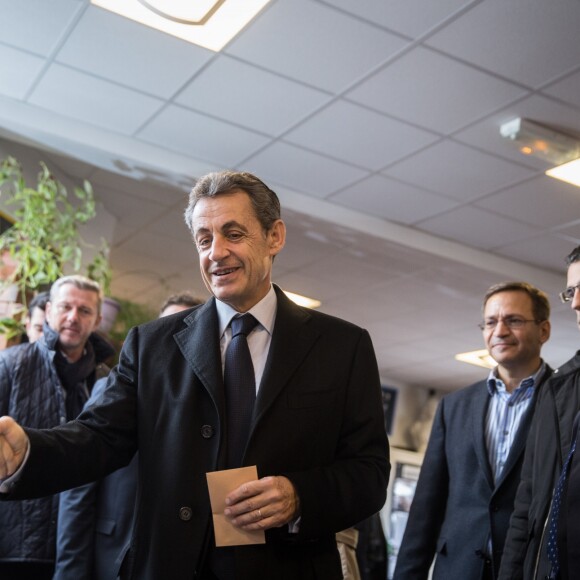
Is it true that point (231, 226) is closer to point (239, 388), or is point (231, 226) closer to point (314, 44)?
point (239, 388)

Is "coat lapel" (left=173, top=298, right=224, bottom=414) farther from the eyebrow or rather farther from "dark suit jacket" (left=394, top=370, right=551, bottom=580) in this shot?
"dark suit jacket" (left=394, top=370, right=551, bottom=580)

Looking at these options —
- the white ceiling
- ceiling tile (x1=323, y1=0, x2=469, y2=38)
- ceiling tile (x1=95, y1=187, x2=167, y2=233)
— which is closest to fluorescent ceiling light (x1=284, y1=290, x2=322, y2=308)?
the white ceiling

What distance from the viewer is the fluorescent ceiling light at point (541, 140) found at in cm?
424

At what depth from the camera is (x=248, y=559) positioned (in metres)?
1.48

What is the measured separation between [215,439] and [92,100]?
11.3ft

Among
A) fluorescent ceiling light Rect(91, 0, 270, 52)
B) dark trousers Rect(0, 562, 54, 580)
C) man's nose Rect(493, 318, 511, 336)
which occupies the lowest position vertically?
dark trousers Rect(0, 562, 54, 580)

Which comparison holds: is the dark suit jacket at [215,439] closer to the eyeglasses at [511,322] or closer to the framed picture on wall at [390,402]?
the eyeglasses at [511,322]

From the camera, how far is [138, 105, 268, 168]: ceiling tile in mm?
4695

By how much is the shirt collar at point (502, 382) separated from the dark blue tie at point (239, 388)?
1549mm

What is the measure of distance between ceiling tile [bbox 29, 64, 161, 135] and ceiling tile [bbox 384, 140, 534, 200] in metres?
1.54

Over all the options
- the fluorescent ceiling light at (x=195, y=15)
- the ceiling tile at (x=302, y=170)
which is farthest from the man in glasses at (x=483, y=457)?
the ceiling tile at (x=302, y=170)

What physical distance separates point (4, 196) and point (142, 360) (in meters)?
3.53

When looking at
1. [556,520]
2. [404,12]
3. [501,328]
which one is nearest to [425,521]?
[501,328]

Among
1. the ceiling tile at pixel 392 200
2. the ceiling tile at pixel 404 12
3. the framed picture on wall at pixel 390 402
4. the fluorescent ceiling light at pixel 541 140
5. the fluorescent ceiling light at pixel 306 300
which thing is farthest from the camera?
the framed picture on wall at pixel 390 402
